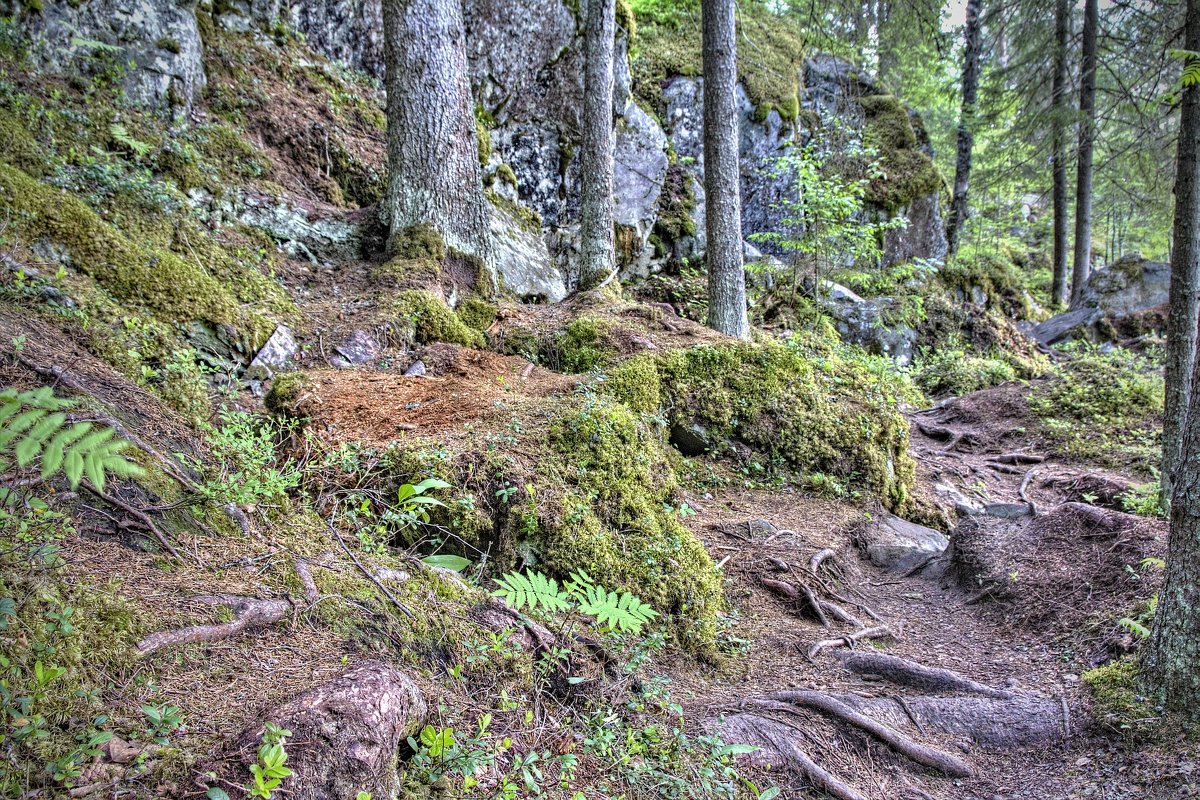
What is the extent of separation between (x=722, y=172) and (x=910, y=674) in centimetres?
624

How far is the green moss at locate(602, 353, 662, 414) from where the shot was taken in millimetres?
5863

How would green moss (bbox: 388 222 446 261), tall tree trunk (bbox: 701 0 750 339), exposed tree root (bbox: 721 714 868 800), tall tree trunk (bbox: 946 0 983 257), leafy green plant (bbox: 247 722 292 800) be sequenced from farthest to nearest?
tall tree trunk (bbox: 946 0 983 257) → tall tree trunk (bbox: 701 0 750 339) → green moss (bbox: 388 222 446 261) → exposed tree root (bbox: 721 714 868 800) → leafy green plant (bbox: 247 722 292 800)

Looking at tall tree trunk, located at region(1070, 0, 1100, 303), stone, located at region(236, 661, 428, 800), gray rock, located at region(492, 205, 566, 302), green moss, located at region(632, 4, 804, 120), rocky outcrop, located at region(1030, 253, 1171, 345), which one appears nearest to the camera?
stone, located at region(236, 661, 428, 800)

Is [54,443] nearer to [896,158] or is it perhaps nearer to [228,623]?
[228,623]

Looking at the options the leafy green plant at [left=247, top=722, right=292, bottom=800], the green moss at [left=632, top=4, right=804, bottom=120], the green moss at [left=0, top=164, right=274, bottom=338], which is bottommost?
the leafy green plant at [left=247, top=722, right=292, bottom=800]

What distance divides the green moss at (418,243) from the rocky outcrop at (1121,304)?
15358mm

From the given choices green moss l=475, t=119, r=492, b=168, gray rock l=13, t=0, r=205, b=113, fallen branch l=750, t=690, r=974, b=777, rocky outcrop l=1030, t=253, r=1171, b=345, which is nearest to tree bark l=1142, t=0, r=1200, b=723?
fallen branch l=750, t=690, r=974, b=777

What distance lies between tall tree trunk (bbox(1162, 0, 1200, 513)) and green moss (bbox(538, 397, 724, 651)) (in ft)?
15.5

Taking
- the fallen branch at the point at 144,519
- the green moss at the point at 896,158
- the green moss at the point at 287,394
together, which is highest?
the green moss at the point at 896,158

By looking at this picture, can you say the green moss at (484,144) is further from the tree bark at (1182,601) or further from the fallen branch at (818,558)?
the tree bark at (1182,601)

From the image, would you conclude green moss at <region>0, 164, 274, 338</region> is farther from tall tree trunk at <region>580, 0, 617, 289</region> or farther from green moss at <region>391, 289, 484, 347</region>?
tall tree trunk at <region>580, 0, 617, 289</region>

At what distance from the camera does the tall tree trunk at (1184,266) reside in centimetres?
549

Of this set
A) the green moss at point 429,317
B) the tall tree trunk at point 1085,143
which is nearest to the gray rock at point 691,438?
the green moss at point 429,317

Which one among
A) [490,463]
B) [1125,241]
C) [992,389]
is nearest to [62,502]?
[490,463]
